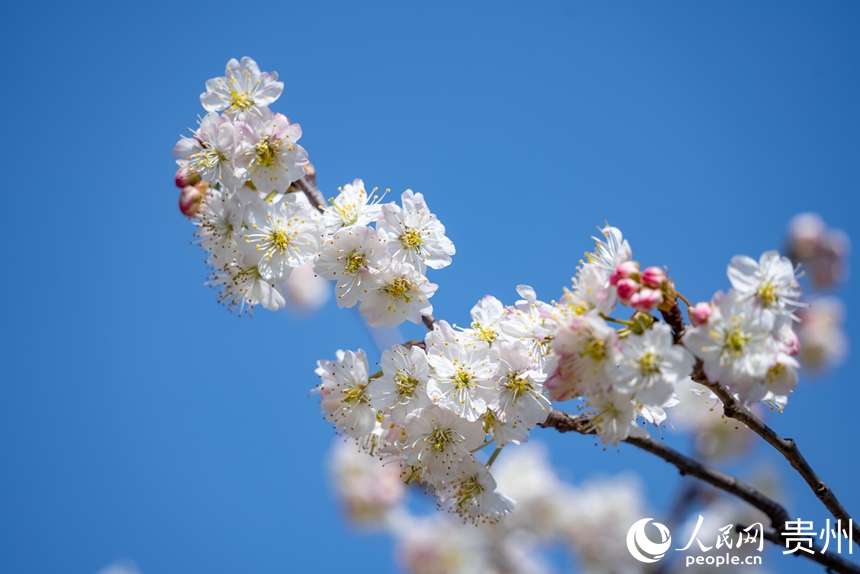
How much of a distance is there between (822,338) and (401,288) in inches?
320

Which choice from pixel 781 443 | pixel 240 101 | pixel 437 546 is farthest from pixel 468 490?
pixel 437 546

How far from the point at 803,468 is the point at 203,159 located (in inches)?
88.3

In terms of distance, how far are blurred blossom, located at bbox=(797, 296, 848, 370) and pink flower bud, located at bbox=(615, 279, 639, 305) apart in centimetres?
769

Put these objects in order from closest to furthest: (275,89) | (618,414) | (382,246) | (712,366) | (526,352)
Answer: (712,366) < (618,414) < (526,352) < (382,246) < (275,89)

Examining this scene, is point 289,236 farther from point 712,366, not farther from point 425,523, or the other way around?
point 425,523

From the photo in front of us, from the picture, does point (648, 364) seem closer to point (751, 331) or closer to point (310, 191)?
point (751, 331)

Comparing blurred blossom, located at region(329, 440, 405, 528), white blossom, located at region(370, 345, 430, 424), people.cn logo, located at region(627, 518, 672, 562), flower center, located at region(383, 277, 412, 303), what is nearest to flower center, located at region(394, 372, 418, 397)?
white blossom, located at region(370, 345, 430, 424)

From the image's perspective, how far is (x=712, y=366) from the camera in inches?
63.7

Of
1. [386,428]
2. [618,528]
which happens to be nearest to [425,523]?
[618,528]

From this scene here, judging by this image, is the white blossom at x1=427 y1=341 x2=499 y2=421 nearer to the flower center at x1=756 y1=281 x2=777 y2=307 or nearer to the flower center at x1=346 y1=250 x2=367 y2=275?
the flower center at x1=346 y1=250 x2=367 y2=275

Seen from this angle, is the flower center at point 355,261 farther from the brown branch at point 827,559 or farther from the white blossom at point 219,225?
the brown branch at point 827,559

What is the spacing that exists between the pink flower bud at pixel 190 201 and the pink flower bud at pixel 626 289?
5.19 feet

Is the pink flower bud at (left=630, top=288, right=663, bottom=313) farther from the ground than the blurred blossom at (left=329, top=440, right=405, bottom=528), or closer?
closer

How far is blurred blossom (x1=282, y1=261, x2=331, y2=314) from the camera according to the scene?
33.9 feet
